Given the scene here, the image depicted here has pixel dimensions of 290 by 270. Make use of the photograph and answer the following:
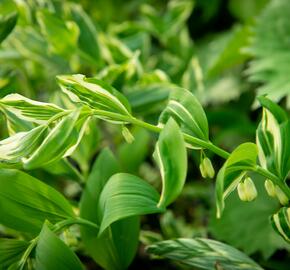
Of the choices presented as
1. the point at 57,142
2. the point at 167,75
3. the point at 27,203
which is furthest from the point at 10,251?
the point at 167,75

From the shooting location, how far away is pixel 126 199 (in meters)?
0.50

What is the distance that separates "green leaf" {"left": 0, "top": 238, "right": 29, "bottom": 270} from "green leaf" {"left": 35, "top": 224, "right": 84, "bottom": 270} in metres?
0.03

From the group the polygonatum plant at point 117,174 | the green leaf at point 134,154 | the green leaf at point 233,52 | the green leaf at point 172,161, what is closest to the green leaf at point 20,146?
the polygonatum plant at point 117,174

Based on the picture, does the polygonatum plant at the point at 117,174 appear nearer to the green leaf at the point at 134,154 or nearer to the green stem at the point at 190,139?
the green stem at the point at 190,139

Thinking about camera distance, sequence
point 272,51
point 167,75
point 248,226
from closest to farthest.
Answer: point 248,226 → point 272,51 → point 167,75

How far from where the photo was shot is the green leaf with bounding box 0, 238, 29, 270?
0.53 m

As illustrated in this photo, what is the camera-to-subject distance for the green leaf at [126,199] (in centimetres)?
49

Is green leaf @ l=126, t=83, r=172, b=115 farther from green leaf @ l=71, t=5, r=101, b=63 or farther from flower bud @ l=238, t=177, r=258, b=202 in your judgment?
flower bud @ l=238, t=177, r=258, b=202

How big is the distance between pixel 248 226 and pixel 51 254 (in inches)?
14.9

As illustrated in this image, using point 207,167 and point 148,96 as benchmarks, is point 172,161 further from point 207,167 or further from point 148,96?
point 148,96

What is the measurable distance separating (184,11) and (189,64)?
0.39 ft

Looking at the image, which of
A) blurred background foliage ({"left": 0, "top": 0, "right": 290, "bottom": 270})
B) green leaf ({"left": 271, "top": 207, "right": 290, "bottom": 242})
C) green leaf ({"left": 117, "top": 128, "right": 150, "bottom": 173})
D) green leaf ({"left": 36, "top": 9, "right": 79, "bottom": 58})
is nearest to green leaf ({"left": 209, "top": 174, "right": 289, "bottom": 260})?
blurred background foliage ({"left": 0, "top": 0, "right": 290, "bottom": 270})

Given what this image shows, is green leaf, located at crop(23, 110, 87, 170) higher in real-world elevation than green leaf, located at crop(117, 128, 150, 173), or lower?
higher

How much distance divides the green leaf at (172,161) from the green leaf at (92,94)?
0.21 ft
